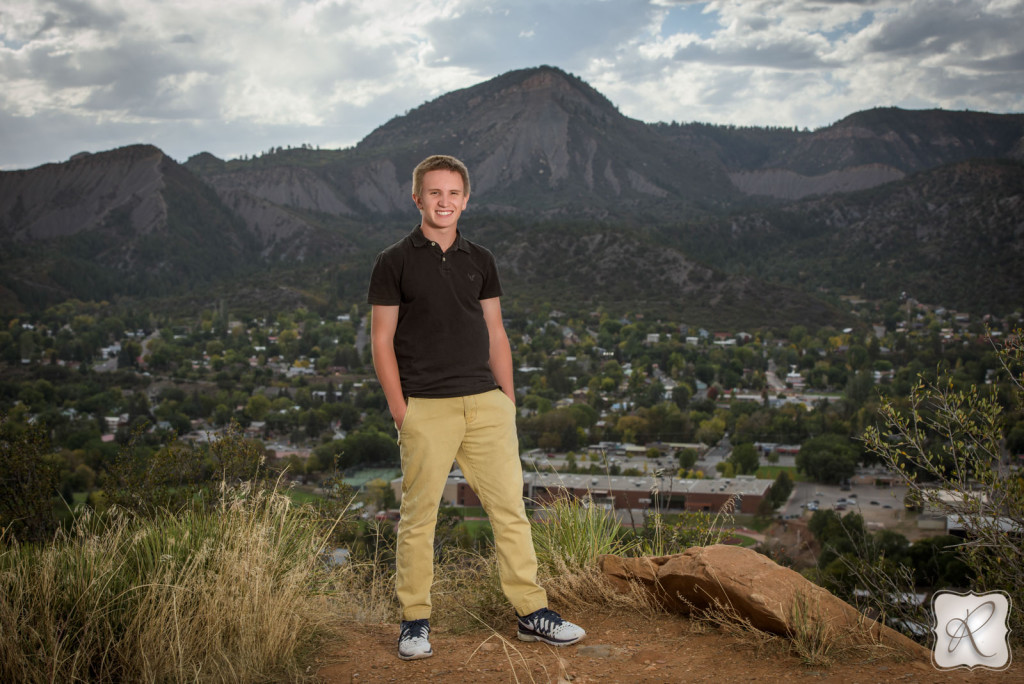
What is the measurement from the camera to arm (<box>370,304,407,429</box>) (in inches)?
117

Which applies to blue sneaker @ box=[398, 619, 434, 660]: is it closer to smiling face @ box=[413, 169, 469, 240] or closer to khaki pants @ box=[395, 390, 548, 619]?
khaki pants @ box=[395, 390, 548, 619]

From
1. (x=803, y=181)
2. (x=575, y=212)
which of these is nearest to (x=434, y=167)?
(x=575, y=212)

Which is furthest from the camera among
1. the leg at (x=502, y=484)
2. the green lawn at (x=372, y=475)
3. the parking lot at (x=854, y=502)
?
the green lawn at (x=372, y=475)

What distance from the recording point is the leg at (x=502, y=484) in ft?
10.1

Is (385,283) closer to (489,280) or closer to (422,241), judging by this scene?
(422,241)

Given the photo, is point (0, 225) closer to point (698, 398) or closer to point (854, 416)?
point (698, 398)

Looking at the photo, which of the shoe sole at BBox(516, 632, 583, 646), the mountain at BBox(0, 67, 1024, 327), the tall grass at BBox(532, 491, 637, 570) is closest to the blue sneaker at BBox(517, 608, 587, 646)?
the shoe sole at BBox(516, 632, 583, 646)

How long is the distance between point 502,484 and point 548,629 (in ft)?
1.86

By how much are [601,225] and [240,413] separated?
52.7 meters

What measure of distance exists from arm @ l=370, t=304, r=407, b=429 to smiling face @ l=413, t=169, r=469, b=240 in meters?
0.34

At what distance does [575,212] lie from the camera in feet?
365

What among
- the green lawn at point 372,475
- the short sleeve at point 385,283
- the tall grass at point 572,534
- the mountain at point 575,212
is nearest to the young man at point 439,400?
Result: the short sleeve at point 385,283

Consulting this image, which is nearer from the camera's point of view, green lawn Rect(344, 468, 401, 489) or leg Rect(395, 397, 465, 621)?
leg Rect(395, 397, 465, 621)

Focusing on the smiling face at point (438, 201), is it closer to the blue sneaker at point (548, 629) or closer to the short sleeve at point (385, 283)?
the short sleeve at point (385, 283)
